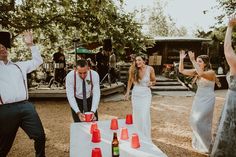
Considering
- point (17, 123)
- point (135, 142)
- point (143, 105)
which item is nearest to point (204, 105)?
point (143, 105)

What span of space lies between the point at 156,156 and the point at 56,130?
6319mm

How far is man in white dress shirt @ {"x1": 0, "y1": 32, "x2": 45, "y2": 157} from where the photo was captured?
4.58m

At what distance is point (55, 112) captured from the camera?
468 inches

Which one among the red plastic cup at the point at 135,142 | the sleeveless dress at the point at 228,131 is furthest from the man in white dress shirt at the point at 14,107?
the sleeveless dress at the point at 228,131

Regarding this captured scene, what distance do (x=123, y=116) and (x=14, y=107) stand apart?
656 centimetres

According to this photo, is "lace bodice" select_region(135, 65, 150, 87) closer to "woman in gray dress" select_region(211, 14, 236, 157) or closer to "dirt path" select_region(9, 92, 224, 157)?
"dirt path" select_region(9, 92, 224, 157)

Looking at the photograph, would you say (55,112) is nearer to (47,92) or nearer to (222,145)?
(47,92)

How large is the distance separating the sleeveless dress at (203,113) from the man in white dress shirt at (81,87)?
7.31 feet

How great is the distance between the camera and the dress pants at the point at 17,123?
4578 millimetres

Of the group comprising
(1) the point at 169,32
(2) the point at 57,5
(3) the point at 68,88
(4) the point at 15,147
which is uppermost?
(1) the point at 169,32

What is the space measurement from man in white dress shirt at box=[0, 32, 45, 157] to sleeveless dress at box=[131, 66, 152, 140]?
261cm

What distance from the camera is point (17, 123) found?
4.68 meters

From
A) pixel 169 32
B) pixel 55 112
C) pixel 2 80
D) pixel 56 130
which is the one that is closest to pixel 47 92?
pixel 55 112

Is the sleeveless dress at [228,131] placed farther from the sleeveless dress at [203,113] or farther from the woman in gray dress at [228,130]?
the sleeveless dress at [203,113]
